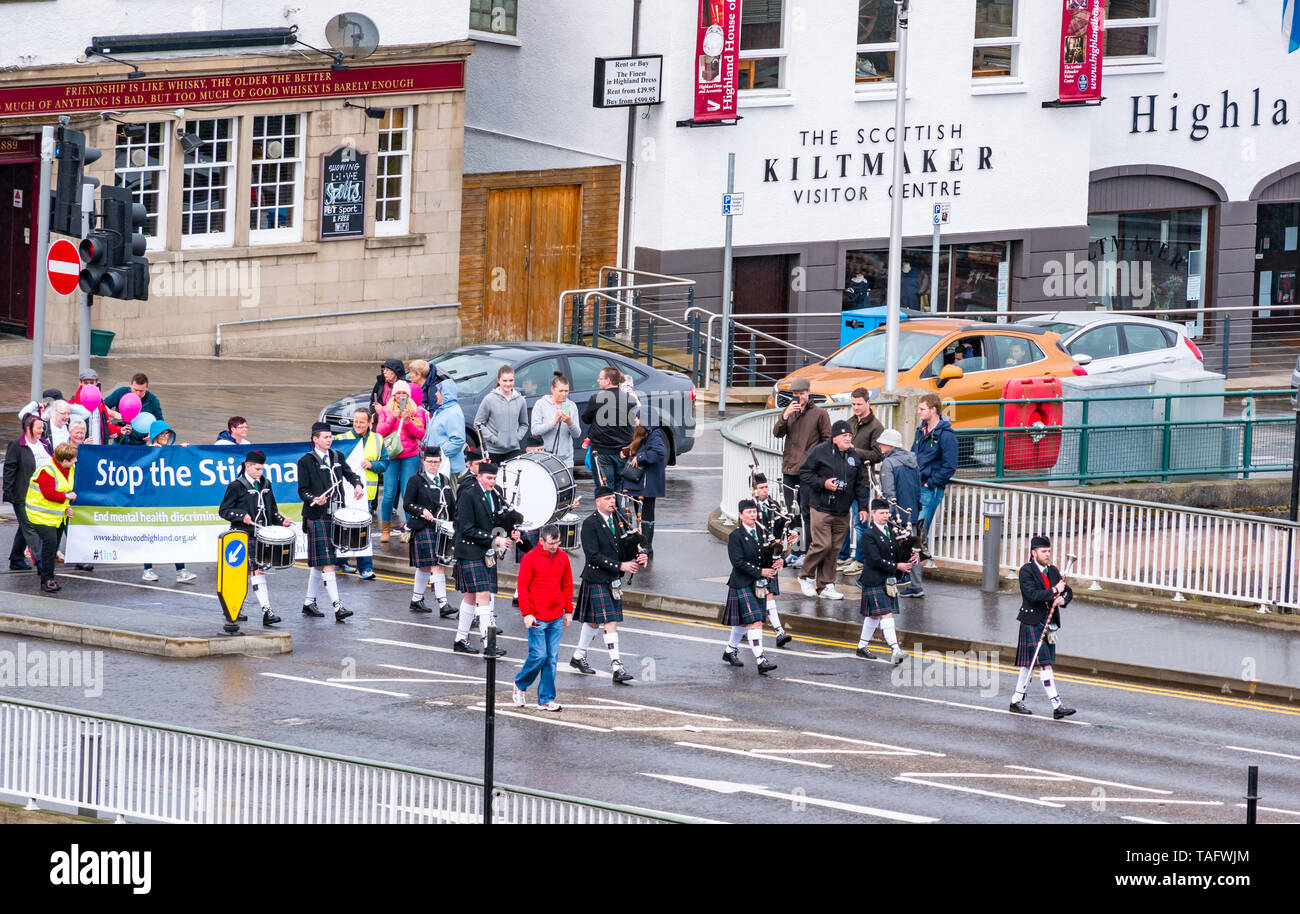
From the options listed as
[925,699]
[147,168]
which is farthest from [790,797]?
[147,168]

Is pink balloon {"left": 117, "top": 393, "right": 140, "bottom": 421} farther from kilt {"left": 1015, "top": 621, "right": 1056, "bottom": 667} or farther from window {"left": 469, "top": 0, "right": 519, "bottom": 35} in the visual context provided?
window {"left": 469, "top": 0, "right": 519, "bottom": 35}

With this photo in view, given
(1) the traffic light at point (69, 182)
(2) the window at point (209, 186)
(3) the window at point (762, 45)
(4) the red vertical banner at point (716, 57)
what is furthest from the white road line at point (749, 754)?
(3) the window at point (762, 45)

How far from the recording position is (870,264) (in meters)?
37.9

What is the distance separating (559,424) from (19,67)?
12.5 metres

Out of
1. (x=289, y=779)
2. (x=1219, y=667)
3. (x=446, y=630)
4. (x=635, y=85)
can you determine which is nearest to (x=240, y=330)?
(x=635, y=85)

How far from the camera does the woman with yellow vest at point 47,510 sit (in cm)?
1884

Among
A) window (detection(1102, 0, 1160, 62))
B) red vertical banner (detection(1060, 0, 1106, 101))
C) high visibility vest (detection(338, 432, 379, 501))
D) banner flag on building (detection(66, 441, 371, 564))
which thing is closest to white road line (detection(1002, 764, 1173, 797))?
banner flag on building (detection(66, 441, 371, 564))

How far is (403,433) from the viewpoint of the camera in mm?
20844

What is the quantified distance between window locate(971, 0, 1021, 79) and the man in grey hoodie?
19.6 meters

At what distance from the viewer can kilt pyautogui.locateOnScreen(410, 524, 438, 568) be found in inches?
731

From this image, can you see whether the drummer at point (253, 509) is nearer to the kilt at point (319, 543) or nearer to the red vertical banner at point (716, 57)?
the kilt at point (319, 543)

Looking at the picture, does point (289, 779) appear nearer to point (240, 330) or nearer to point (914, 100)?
point (240, 330)

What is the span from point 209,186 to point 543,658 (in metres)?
18.1

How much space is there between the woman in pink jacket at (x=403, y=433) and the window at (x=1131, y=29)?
23.3m
